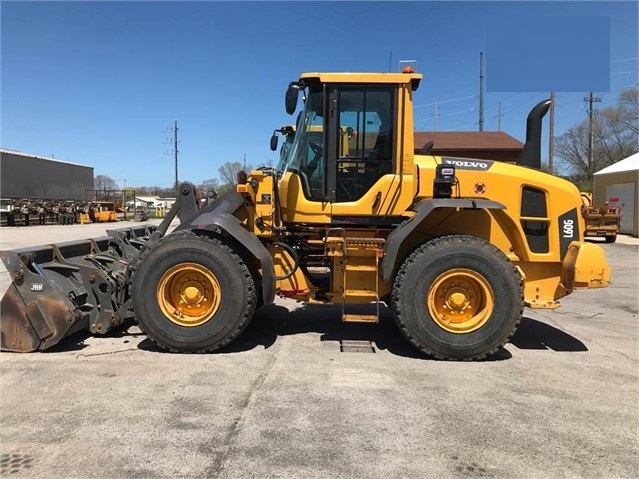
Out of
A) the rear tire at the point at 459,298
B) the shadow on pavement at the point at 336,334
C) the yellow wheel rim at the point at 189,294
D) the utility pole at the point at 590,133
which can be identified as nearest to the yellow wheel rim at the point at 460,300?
the rear tire at the point at 459,298

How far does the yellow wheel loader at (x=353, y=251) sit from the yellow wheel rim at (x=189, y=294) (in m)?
0.01

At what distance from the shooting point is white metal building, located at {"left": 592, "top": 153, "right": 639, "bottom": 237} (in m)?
24.5

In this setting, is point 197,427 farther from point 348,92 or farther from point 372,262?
point 348,92

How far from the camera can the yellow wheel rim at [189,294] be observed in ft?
16.7

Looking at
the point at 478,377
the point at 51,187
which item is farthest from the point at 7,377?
the point at 51,187

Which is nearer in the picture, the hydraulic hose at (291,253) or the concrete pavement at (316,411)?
the concrete pavement at (316,411)

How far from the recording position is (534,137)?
5.96 metres

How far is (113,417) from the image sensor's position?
3.61 metres

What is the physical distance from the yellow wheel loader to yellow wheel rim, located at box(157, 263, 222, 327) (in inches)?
0.5

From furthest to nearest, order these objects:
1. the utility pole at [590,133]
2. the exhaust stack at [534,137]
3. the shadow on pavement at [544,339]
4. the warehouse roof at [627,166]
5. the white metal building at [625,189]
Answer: the utility pole at [590,133] < the warehouse roof at [627,166] < the white metal building at [625,189] < the exhaust stack at [534,137] < the shadow on pavement at [544,339]

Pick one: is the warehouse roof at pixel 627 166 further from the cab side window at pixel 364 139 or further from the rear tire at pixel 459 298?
the cab side window at pixel 364 139

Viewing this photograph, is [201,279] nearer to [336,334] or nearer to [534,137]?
[336,334]

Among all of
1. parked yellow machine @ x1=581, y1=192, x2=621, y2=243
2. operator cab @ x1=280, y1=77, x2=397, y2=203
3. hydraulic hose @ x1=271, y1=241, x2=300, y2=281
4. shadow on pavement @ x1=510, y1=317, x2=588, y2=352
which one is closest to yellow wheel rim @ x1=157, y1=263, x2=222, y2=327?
hydraulic hose @ x1=271, y1=241, x2=300, y2=281

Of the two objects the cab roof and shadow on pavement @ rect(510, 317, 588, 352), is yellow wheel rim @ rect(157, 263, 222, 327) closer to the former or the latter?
the cab roof
